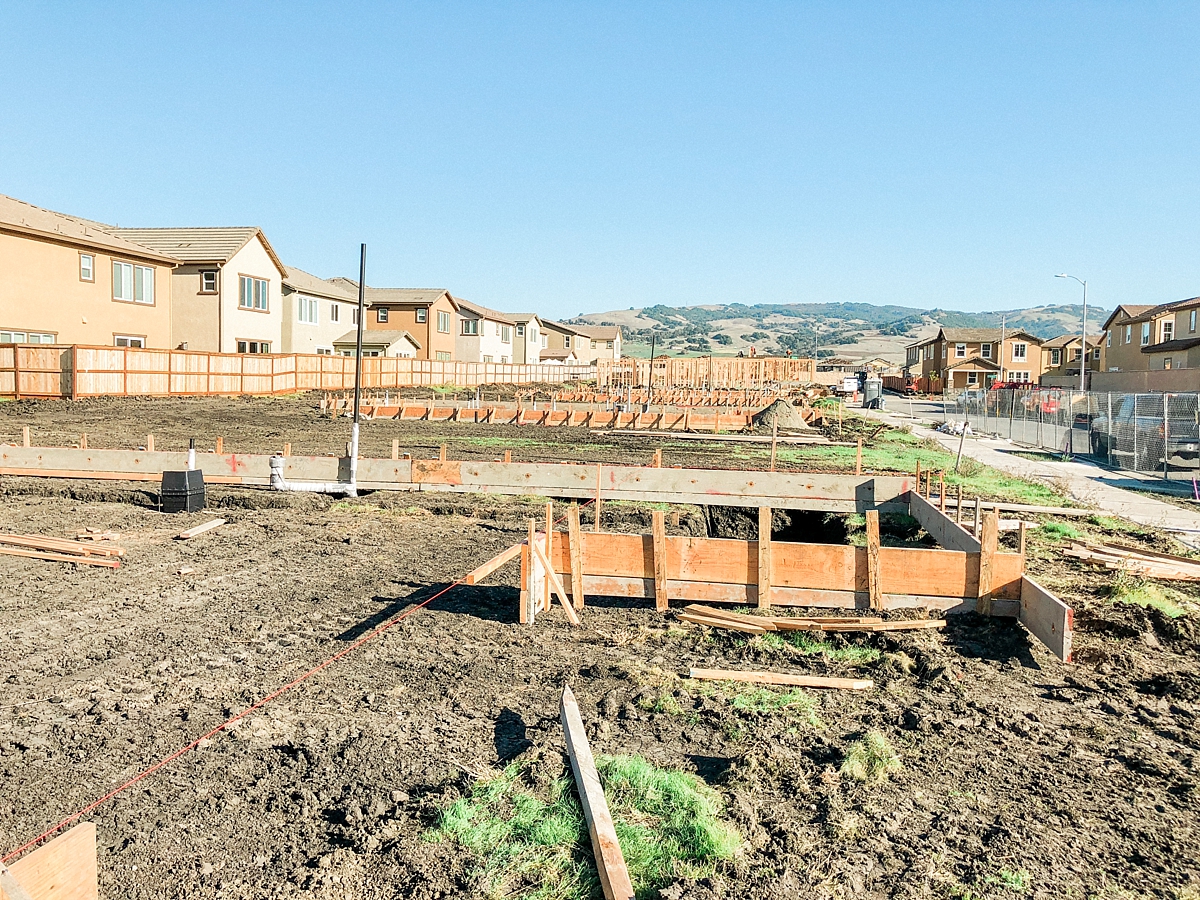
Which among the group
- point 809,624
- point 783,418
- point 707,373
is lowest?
point 809,624

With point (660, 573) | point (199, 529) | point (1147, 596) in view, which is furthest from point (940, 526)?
point (199, 529)

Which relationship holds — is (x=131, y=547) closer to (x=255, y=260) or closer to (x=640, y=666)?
(x=640, y=666)

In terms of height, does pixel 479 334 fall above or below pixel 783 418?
above

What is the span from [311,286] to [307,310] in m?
1.51

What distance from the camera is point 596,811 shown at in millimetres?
4691

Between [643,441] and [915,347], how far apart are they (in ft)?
344

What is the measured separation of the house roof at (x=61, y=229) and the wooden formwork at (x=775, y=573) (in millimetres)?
30185

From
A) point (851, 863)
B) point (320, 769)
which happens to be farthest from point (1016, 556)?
point (320, 769)

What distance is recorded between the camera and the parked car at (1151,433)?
22.5 metres

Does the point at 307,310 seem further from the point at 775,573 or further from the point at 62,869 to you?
the point at 62,869

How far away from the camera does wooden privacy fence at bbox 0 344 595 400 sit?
101 feet

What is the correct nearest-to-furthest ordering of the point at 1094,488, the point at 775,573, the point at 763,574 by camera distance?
the point at 763,574 → the point at 775,573 → the point at 1094,488

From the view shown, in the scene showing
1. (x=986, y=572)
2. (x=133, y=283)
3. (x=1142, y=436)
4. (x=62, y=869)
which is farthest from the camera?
(x=133, y=283)

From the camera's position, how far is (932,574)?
8836 mm
